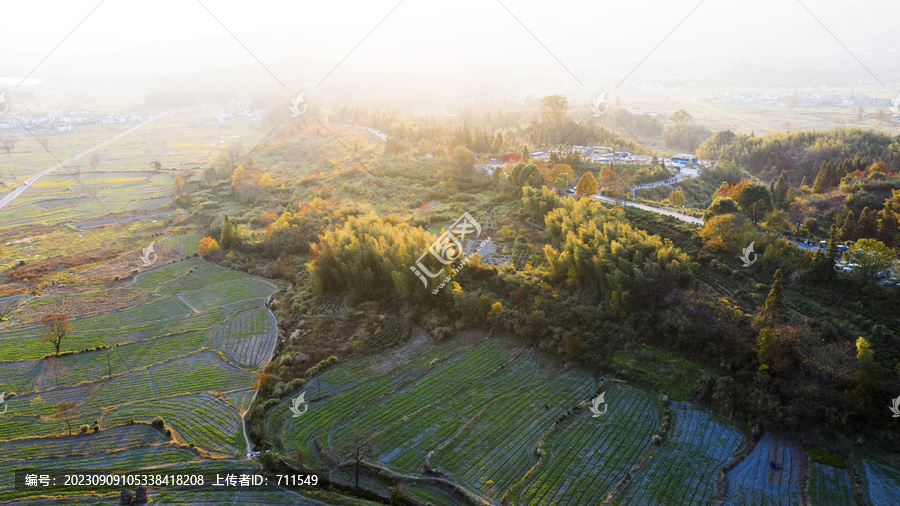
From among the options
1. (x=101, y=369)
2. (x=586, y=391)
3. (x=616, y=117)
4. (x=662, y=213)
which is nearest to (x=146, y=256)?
(x=101, y=369)

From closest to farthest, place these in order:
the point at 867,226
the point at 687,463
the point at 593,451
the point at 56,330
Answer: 1. the point at 687,463
2. the point at 593,451
3. the point at 56,330
4. the point at 867,226

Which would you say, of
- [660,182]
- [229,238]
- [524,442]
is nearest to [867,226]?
[660,182]

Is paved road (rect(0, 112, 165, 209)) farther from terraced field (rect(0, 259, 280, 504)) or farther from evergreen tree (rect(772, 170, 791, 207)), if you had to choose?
evergreen tree (rect(772, 170, 791, 207))

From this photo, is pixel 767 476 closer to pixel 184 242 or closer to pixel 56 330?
pixel 56 330

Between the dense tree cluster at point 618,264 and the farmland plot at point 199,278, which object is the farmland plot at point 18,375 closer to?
the farmland plot at point 199,278

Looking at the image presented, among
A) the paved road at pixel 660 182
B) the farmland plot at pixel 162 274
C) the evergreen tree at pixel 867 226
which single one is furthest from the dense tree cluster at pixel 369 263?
the evergreen tree at pixel 867 226

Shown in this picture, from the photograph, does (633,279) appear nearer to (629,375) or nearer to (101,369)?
(629,375)
